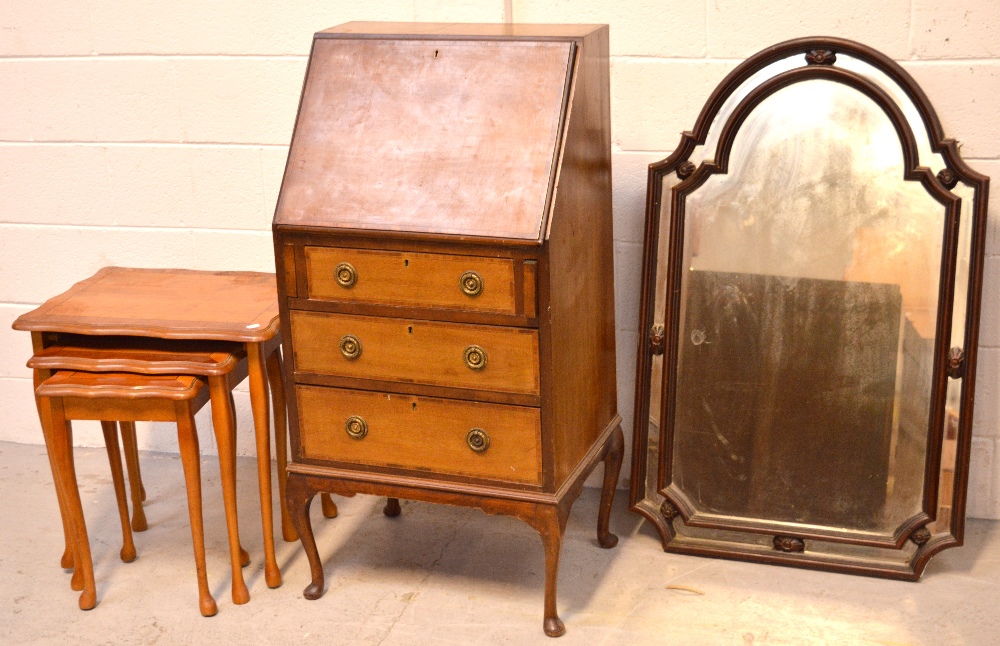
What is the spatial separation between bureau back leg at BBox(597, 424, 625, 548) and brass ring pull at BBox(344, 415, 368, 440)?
25.2 inches

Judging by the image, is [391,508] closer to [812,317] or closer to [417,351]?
[417,351]

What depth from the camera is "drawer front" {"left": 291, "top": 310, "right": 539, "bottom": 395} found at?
2287 millimetres

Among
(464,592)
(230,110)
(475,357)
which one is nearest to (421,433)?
(475,357)

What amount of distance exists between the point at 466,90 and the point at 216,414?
0.90 m

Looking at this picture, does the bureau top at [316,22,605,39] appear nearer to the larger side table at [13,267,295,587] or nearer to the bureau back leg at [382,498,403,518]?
the larger side table at [13,267,295,587]

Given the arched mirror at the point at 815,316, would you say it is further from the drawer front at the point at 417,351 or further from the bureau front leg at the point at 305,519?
the bureau front leg at the point at 305,519

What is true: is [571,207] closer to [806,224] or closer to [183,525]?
[806,224]

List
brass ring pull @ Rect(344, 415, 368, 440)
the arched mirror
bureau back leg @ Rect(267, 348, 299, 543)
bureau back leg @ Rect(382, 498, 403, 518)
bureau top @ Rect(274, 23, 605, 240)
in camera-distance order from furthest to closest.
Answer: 1. bureau back leg @ Rect(382, 498, 403, 518)
2. bureau back leg @ Rect(267, 348, 299, 543)
3. the arched mirror
4. brass ring pull @ Rect(344, 415, 368, 440)
5. bureau top @ Rect(274, 23, 605, 240)

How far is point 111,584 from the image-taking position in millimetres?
2758

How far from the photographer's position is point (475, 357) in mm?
2307

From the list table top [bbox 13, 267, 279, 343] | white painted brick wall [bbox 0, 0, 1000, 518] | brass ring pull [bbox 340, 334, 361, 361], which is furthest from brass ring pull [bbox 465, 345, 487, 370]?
white painted brick wall [bbox 0, 0, 1000, 518]

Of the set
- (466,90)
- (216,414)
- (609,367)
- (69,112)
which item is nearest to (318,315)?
(216,414)

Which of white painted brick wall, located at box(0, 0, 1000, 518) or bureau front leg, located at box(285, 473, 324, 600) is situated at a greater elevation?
white painted brick wall, located at box(0, 0, 1000, 518)

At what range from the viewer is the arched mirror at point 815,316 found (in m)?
2.55
